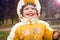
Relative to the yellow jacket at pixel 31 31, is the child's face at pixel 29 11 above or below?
above

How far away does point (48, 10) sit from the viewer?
2.16 m

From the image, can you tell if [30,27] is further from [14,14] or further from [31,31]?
[14,14]

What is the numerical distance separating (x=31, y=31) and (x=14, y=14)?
20cm

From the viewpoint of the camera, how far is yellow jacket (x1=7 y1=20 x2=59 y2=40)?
2098 mm

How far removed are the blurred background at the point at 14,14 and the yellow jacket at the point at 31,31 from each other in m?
0.04

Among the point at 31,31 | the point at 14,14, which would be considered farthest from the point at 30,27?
the point at 14,14

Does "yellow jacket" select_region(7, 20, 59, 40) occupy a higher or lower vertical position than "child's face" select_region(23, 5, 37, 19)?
lower

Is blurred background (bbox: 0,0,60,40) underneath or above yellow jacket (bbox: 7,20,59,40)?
above

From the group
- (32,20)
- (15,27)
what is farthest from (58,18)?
(15,27)

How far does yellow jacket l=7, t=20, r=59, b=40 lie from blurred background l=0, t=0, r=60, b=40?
41 mm

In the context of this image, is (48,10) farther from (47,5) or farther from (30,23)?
(30,23)

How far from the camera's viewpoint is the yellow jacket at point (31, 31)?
82.6 inches

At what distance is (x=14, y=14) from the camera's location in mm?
2137

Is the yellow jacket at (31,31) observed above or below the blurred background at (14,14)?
below
